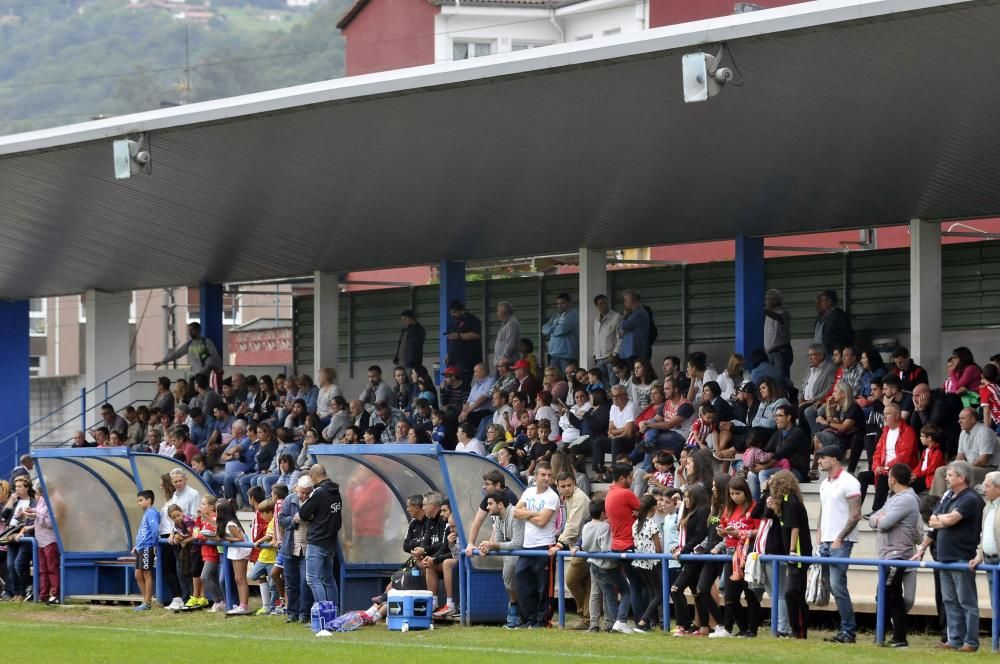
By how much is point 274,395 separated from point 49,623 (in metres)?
8.29

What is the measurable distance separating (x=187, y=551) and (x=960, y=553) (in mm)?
9376

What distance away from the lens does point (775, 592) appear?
537 inches

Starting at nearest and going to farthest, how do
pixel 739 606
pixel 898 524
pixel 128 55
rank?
pixel 898 524
pixel 739 606
pixel 128 55

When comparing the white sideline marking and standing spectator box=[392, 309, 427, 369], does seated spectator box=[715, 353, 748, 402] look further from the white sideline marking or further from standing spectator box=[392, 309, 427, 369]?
the white sideline marking

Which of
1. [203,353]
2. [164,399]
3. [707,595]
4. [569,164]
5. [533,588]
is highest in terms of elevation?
[569,164]

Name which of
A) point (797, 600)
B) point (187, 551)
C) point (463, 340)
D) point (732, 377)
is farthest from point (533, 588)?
point (463, 340)

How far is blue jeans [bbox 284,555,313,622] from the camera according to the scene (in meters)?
16.8

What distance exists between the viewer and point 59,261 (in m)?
26.7

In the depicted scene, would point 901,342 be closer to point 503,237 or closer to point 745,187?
point 745,187

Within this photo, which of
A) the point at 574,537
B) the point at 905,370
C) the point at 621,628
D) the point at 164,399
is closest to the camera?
the point at 621,628

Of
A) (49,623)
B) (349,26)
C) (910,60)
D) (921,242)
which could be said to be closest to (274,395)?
(49,623)

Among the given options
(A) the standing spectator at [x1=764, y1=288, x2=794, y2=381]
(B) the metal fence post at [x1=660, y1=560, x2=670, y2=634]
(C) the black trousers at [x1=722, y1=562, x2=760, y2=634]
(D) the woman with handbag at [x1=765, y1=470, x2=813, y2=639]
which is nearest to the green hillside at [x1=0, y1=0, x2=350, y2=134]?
(A) the standing spectator at [x1=764, y1=288, x2=794, y2=381]

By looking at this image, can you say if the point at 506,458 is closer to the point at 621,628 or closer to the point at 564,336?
the point at 621,628

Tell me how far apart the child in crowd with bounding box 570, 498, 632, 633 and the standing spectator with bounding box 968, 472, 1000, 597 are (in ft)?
11.3
